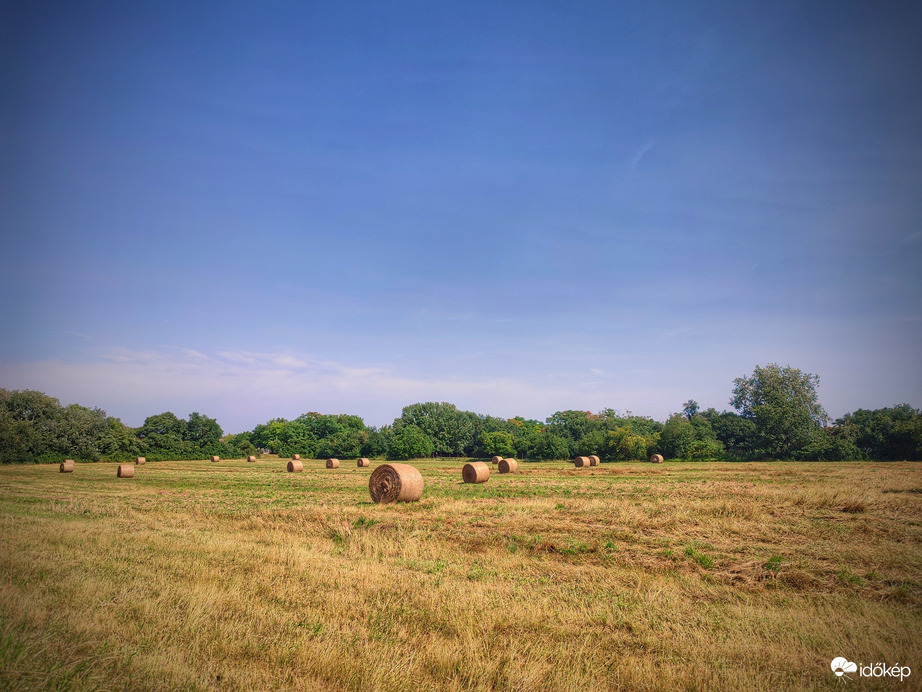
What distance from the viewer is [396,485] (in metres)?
20.0

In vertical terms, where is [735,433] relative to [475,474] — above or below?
below

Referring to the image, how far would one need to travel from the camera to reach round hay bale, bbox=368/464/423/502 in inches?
784

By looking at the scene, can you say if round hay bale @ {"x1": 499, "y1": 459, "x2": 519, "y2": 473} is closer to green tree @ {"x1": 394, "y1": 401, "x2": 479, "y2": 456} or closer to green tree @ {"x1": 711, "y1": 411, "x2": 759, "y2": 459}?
green tree @ {"x1": 394, "y1": 401, "x2": 479, "y2": 456}

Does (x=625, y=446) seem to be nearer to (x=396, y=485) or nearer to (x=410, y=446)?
(x=410, y=446)

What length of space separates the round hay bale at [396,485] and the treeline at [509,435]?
4896cm

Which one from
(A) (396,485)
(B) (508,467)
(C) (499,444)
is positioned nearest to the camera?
(A) (396,485)

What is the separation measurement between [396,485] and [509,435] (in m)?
65.1

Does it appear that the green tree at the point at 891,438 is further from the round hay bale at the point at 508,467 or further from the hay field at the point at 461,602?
the hay field at the point at 461,602

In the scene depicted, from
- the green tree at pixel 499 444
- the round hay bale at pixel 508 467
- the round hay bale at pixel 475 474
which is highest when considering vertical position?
the round hay bale at pixel 475 474

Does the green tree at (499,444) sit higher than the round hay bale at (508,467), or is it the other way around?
the round hay bale at (508,467)

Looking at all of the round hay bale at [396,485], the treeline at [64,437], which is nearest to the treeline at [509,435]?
the treeline at [64,437]

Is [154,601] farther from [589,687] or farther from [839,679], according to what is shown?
[839,679]

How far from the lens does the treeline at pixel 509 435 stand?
53.0 meters

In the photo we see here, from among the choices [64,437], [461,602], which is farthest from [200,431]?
[461,602]
